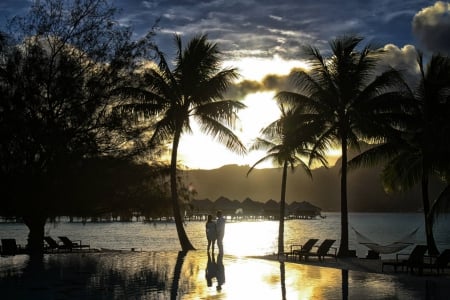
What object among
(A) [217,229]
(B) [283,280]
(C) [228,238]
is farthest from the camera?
(C) [228,238]

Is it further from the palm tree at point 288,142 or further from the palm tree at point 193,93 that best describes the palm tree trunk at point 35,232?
the palm tree at point 288,142

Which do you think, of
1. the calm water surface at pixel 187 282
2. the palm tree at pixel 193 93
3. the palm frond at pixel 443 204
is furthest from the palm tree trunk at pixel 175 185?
the palm frond at pixel 443 204

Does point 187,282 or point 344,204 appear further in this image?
point 344,204

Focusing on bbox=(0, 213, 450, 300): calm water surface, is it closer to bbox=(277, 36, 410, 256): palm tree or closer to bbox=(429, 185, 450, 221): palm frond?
bbox=(429, 185, 450, 221): palm frond

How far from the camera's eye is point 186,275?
16.2 m

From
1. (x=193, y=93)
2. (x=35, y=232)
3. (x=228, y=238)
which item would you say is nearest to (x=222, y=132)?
(x=193, y=93)

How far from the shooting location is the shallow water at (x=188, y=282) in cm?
1286

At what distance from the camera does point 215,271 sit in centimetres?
1722

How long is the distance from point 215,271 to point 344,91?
553 inches

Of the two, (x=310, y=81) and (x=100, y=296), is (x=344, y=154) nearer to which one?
(x=310, y=81)

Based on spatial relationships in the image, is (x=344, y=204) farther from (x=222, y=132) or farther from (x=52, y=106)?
(x=52, y=106)

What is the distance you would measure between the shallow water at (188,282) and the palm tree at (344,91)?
10454mm

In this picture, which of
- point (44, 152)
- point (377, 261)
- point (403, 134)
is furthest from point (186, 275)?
point (403, 134)

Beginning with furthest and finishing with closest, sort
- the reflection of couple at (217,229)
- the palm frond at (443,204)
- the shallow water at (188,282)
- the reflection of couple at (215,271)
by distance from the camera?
the palm frond at (443,204) → the reflection of couple at (217,229) → the reflection of couple at (215,271) → the shallow water at (188,282)
